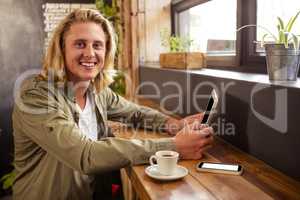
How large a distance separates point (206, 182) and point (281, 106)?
0.35 meters

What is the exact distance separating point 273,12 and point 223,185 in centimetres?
105

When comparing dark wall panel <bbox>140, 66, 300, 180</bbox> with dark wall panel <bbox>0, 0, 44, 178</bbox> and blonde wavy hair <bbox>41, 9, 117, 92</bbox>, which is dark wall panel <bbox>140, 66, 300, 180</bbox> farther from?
dark wall panel <bbox>0, 0, 44, 178</bbox>

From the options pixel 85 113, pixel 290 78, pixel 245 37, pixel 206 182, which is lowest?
pixel 206 182

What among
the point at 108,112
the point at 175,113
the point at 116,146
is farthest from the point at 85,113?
the point at 175,113

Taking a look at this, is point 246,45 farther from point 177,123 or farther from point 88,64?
point 88,64

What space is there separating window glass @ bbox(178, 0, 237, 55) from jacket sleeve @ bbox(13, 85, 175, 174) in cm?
116

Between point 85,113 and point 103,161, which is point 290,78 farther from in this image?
point 85,113

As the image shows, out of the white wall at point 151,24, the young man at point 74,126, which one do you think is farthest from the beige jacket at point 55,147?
the white wall at point 151,24

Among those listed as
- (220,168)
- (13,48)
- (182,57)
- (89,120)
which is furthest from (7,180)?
(220,168)

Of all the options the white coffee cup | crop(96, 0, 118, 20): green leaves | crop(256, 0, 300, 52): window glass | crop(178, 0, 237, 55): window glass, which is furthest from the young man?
crop(96, 0, 118, 20): green leaves

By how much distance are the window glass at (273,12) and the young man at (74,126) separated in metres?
0.61

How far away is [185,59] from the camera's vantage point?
2.21 m

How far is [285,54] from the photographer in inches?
50.6

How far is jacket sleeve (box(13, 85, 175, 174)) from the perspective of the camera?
1.24 metres
